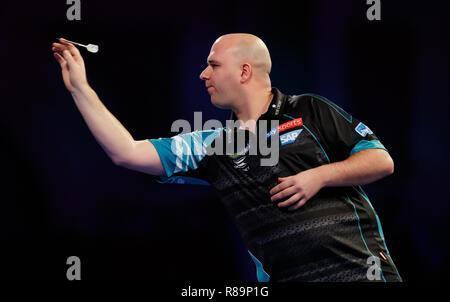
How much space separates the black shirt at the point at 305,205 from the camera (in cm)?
157

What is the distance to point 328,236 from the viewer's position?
1.57 metres

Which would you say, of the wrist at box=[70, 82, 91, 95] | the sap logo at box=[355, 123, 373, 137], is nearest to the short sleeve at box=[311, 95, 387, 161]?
the sap logo at box=[355, 123, 373, 137]

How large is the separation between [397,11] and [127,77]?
1.69m

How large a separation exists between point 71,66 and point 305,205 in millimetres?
936

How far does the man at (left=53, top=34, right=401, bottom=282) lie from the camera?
1.53 m

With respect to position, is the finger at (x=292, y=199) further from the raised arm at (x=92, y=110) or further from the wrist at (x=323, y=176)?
the raised arm at (x=92, y=110)

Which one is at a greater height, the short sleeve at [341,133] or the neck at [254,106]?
the neck at [254,106]

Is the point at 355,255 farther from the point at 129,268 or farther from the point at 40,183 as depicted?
the point at 40,183

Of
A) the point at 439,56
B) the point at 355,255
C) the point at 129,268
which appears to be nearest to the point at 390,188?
the point at 439,56

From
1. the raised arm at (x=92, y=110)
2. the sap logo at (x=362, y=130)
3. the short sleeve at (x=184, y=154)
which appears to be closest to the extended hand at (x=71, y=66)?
the raised arm at (x=92, y=110)

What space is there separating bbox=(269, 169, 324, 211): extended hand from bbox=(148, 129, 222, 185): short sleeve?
16.5 inches

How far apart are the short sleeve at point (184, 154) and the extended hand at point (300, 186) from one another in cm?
42

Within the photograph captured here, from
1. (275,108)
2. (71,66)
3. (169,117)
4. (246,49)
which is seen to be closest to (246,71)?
(246,49)

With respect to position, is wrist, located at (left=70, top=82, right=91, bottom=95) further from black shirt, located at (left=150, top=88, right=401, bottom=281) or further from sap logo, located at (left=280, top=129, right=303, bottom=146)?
sap logo, located at (left=280, top=129, right=303, bottom=146)
